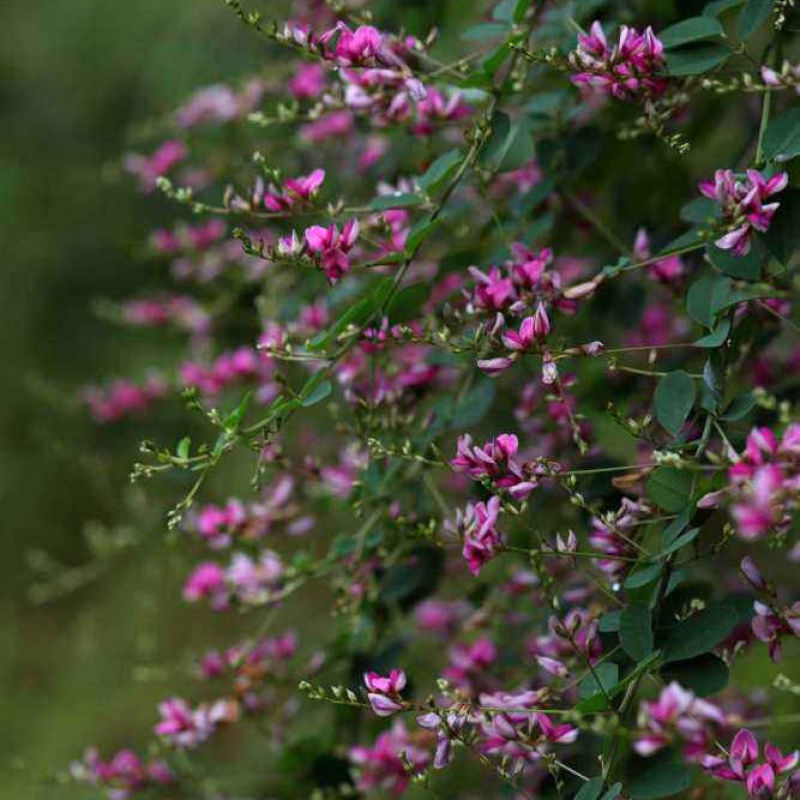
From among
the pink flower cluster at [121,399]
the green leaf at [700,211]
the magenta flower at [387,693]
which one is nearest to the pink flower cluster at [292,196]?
the green leaf at [700,211]

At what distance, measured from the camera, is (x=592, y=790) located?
0.96 m

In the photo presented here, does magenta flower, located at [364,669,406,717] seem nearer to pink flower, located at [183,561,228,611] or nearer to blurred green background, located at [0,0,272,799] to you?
pink flower, located at [183,561,228,611]

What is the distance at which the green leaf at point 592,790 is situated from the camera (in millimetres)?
951

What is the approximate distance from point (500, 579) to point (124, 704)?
2328mm

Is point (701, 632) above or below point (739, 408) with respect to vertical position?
below

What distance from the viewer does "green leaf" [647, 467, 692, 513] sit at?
1010 mm

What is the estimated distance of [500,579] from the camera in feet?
4.96

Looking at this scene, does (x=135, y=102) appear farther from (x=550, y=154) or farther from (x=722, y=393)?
(x=722, y=393)

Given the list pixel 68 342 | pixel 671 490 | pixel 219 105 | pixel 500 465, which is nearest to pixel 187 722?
A: pixel 500 465

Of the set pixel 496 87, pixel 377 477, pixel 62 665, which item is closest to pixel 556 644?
pixel 377 477

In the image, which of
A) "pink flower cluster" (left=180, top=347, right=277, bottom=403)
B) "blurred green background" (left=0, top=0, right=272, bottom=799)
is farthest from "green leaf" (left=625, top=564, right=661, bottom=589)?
"blurred green background" (left=0, top=0, right=272, bottom=799)

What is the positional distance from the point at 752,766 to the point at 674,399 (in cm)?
31

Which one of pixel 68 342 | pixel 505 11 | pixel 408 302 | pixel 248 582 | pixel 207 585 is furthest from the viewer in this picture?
pixel 68 342

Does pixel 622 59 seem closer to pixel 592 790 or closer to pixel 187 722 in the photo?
pixel 592 790
